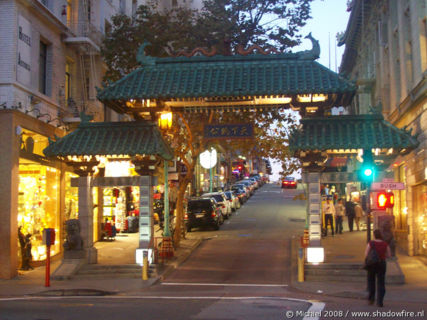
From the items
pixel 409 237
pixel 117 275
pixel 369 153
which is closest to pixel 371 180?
pixel 369 153

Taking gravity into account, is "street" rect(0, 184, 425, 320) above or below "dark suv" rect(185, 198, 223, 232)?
below

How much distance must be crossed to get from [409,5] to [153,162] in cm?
1218

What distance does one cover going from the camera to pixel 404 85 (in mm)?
23688

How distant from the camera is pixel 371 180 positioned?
1711cm

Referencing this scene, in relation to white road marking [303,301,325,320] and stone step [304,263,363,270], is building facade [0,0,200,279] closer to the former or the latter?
stone step [304,263,363,270]

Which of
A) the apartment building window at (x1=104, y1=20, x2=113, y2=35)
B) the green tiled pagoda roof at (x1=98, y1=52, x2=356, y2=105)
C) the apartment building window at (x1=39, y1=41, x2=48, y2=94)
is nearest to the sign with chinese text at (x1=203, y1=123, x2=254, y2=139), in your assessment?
the green tiled pagoda roof at (x1=98, y1=52, x2=356, y2=105)

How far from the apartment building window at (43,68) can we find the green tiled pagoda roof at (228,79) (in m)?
5.28

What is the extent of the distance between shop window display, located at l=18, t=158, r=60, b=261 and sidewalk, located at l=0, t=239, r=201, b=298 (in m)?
1.69

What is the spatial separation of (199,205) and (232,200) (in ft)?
37.0

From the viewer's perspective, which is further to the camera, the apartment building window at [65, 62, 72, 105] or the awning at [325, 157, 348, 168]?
the awning at [325, 157, 348, 168]

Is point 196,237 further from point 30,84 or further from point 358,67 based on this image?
point 358,67

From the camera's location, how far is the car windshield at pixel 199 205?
3350 centimetres

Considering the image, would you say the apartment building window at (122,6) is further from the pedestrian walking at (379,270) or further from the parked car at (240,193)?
the pedestrian walking at (379,270)

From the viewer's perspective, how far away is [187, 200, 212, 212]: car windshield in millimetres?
33500
